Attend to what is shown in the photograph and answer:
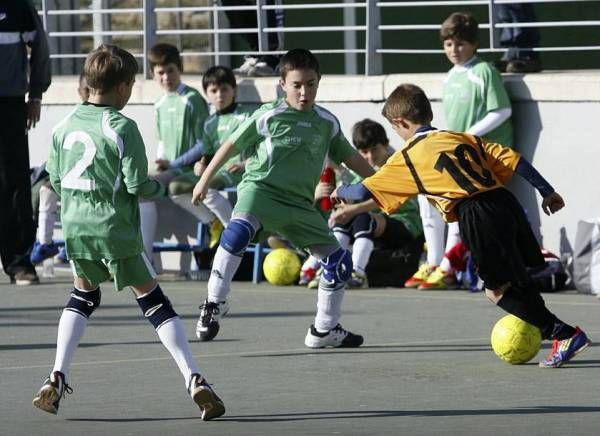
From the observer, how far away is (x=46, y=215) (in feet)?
50.1

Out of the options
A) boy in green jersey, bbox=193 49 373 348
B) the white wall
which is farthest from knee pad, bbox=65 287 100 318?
the white wall

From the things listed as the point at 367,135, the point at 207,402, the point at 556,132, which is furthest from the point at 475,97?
the point at 207,402

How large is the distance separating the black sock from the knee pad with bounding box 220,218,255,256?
1866 mm

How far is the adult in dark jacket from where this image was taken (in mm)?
13805

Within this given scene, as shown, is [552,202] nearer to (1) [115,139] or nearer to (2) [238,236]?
(2) [238,236]

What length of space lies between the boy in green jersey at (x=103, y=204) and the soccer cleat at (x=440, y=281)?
5.59 metres

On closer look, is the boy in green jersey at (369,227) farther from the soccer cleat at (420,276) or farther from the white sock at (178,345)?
the white sock at (178,345)

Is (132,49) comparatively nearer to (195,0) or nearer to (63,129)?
(195,0)

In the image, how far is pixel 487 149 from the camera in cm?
948

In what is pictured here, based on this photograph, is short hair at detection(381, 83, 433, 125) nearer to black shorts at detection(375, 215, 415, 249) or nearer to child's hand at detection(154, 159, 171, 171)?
black shorts at detection(375, 215, 415, 249)

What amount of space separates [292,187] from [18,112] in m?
4.14

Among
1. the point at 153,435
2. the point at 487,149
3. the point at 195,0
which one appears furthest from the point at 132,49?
the point at 153,435

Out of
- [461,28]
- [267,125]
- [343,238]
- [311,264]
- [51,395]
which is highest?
[461,28]

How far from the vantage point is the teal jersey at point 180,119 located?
15.0 metres
